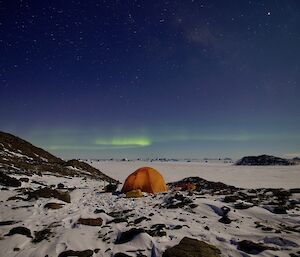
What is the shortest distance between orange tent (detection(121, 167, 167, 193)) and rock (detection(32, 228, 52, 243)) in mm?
8944

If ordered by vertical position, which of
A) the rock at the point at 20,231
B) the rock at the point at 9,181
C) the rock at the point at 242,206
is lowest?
the rock at the point at 20,231

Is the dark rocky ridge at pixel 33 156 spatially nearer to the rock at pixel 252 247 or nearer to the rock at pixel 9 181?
the rock at pixel 9 181

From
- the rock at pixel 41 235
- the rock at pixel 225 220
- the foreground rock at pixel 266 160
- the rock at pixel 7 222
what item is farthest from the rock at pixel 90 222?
the foreground rock at pixel 266 160

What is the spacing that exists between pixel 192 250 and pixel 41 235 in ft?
15.3

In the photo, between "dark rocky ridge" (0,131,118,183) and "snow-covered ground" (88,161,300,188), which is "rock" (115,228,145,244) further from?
"snow-covered ground" (88,161,300,188)

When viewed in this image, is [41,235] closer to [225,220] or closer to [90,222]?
[90,222]

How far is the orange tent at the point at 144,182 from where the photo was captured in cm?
1708

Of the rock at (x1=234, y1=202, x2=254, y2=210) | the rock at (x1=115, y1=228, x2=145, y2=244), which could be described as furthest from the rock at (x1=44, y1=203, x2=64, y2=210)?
the rock at (x1=234, y1=202, x2=254, y2=210)

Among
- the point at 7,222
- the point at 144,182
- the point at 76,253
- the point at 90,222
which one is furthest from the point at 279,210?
the point at 7,222

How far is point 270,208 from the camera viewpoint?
10500 mm

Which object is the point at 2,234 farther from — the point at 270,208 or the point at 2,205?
the point at 270,208

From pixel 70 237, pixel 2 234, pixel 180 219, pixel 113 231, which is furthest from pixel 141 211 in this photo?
pixel 2 234

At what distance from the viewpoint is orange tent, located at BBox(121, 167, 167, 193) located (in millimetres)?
17078

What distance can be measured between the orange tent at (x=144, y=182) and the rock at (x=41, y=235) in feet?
29.3
